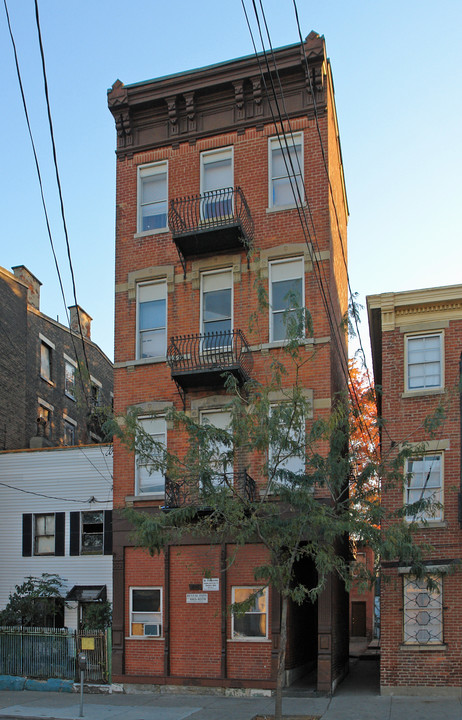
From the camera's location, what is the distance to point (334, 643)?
19234 millimetres

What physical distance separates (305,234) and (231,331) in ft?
10.0

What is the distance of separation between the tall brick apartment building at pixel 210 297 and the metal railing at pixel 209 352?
0.13ft

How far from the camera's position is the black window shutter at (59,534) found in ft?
84.2

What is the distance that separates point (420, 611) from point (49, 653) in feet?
30.8

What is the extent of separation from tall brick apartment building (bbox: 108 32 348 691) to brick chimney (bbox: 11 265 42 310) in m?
11.7

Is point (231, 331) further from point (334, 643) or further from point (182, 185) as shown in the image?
point (334, 643)

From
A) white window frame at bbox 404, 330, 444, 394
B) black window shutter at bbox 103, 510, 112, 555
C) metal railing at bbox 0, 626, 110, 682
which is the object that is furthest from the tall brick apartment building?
black window shutter at bbox 103, 510, 112, 555

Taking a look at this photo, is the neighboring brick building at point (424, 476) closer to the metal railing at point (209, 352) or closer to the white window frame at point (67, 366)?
the metal railing at point (209, 352)

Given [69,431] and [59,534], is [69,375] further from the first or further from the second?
[59,534]

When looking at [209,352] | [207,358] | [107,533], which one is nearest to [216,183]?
[209,352]

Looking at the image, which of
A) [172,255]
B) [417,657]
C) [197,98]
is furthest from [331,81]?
[417,657]

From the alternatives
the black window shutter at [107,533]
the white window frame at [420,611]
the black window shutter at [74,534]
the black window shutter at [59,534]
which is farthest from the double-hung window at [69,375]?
the white window frame at [420,611]

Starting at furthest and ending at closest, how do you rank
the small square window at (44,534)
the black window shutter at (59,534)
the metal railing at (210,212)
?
the small square window at (44,534)
the black window shutter at (59,534)
the metal railing at (210,212)

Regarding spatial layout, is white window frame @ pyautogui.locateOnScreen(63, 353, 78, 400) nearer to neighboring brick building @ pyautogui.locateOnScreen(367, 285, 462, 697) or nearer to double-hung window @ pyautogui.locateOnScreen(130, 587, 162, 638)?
double-hung window @ pyautogui.locateOnScreen(130, 587, 162, 638)
